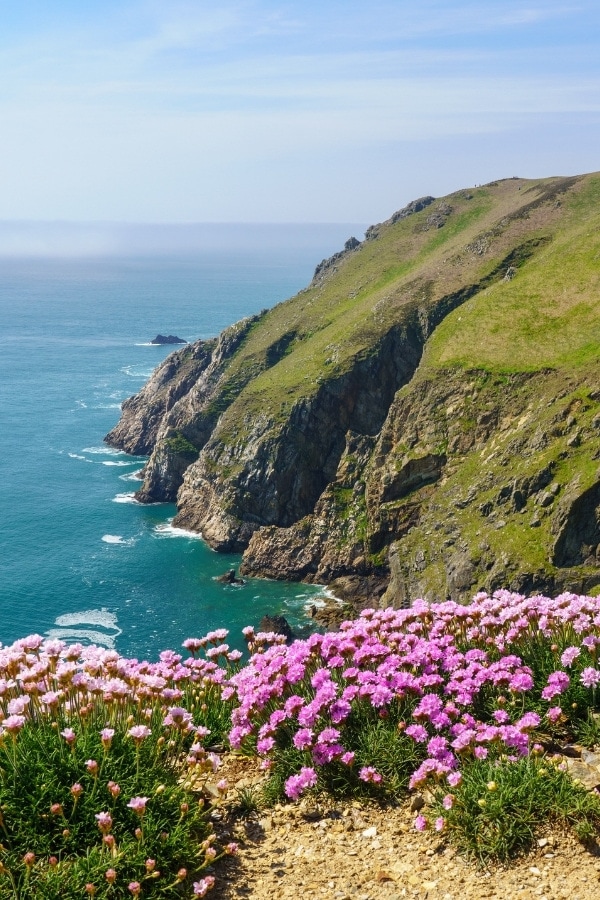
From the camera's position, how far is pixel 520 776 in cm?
1007

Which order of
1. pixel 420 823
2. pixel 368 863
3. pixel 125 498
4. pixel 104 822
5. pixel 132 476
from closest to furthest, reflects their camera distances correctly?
1. pixel 104 822
2. pixel 368 863
3. pixel 420 823
4. pixel 125 498
5. pixel 132 476

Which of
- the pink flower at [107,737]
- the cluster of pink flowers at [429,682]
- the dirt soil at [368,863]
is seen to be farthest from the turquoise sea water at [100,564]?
the pink flower at [107,737]

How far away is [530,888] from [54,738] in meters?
5.90

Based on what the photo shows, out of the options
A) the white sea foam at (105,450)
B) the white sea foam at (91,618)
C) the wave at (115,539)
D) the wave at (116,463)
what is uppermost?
the white sea foam at (105,450)

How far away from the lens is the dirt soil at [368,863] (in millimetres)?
8969

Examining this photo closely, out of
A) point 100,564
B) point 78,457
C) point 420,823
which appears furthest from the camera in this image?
point 78,457

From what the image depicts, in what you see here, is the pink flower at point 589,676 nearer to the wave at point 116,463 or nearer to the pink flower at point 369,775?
the pink flower at point 369,775

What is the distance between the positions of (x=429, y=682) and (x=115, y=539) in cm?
9907

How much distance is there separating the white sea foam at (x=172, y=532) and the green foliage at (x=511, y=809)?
101911 millimetres

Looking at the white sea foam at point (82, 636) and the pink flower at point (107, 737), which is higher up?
the pink flower at point (107, 737)

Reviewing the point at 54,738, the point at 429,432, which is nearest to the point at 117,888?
the point at 54,738

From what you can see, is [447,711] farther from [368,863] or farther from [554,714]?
[368,863]

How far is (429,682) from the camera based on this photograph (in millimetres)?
11586

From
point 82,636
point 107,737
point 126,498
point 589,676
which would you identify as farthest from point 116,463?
point 107,737
